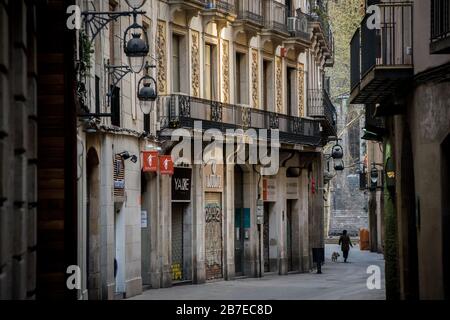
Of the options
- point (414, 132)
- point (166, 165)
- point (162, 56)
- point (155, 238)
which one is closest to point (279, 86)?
point (162, 56)

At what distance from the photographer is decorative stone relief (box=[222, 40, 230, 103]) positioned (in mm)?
40875

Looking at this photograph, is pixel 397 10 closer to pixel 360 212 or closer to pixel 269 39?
pixel 269 39

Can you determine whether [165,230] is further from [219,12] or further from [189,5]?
[219,12]

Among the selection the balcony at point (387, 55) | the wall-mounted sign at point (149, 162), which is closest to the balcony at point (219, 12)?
the wall-mounted sign at point (149, 162)

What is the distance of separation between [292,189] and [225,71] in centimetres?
787

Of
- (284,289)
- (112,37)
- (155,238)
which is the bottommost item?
(284,289)

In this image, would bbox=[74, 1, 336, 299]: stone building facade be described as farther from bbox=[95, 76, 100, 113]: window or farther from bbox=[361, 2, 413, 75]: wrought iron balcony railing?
bbox=[361, 2, 413, 75]: wrought iron balcony railing

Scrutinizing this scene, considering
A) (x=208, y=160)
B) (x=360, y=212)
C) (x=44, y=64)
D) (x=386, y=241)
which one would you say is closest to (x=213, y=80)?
(x=208, y=160)

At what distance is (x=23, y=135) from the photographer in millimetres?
14758

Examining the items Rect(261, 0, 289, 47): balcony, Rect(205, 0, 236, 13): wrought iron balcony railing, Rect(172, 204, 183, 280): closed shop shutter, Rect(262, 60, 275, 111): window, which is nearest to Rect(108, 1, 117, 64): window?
Rect(172, 204, 183, 280): closed shop shutter

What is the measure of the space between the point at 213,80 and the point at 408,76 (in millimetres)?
19770

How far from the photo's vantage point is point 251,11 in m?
42.9

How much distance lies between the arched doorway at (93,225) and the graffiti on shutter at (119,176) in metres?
1.57
